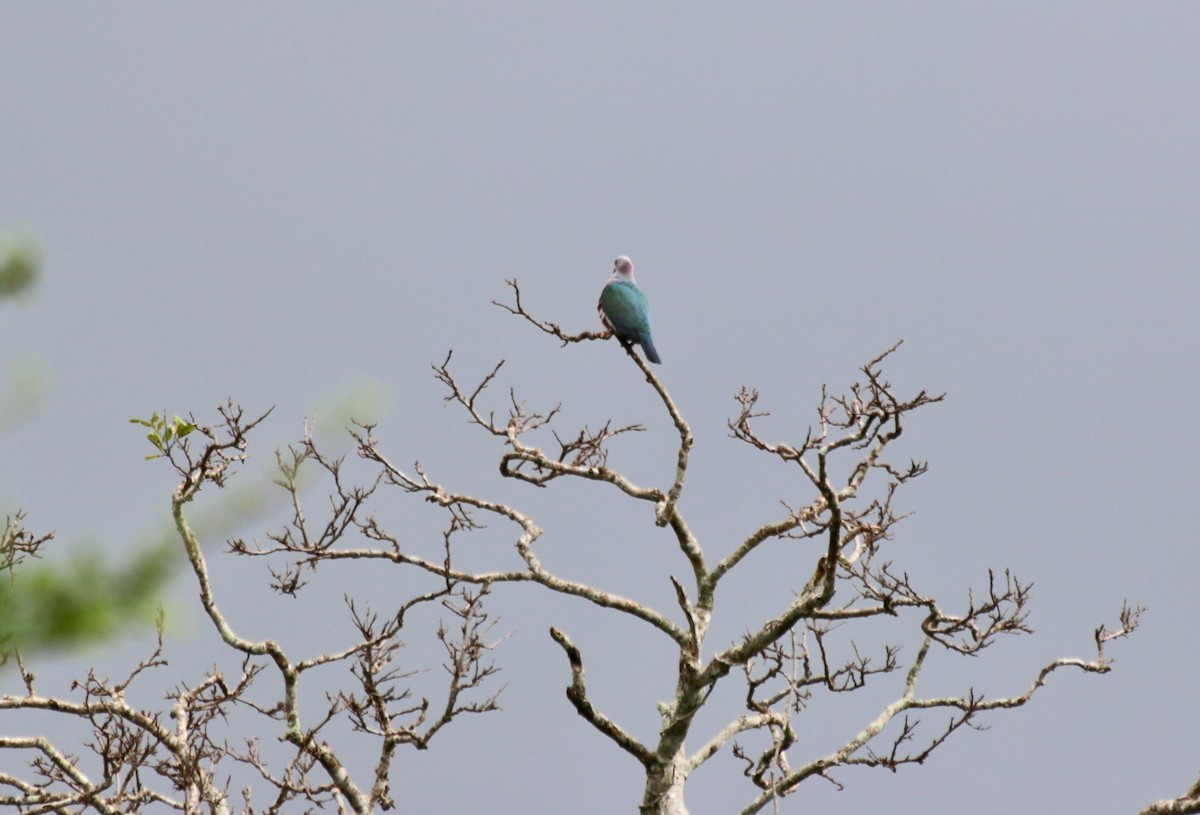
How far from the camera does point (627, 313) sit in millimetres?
11281

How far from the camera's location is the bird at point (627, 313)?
36.7 feet

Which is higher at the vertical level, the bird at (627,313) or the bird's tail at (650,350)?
the bird at (627,313)

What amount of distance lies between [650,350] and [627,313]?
19.6 inches

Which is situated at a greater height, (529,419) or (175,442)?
(529,419)

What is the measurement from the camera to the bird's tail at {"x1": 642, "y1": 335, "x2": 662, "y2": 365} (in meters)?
11.1

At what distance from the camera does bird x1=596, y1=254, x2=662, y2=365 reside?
11.2 metres

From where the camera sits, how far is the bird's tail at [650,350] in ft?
36.4

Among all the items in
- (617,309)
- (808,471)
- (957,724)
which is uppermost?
(617,309)

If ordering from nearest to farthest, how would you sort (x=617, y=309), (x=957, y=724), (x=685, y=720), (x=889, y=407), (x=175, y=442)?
(x=175, y=442) → (x=889, y=407) → (x=685, y=720) → (x=957, y=724) → (x=617, y=309)

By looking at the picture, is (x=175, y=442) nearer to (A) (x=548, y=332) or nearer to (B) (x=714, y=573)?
(A) (x=548, y=332)

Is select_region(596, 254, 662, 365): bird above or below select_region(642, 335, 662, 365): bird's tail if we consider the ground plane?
above

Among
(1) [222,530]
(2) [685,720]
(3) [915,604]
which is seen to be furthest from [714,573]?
(1) [222,530]

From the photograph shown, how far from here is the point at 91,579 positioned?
30.8 ft

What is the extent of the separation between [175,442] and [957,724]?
7889 millimetres
